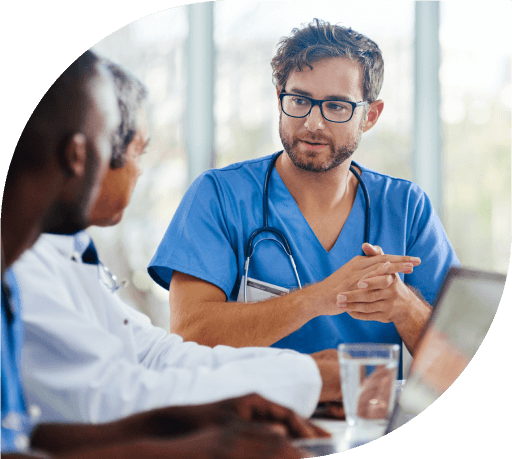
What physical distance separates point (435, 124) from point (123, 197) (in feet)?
2.02

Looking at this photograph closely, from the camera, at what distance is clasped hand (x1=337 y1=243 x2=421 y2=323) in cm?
91

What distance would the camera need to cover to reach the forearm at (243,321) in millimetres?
894

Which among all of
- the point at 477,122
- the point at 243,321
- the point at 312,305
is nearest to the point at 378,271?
the point at 312,305

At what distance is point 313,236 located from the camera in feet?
3.17

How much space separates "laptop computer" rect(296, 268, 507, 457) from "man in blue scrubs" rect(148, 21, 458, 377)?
2 centimetres

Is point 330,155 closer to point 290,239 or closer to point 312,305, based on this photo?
point 290,239

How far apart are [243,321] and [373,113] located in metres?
0.46

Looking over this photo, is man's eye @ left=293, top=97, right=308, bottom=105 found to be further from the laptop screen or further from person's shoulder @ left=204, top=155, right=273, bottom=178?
the laptop screen

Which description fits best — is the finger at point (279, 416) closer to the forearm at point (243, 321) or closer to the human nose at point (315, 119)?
the forearm at point (243, 321)

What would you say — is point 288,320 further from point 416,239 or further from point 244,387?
point 416,239

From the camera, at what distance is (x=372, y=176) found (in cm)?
100

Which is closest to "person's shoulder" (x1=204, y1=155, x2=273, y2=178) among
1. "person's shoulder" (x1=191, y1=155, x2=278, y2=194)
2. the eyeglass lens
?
"person's shoulder" (x1=191, y1=155, x2=278, y2=194)

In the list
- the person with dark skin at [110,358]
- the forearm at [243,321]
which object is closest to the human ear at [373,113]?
the forearm at [243,321]

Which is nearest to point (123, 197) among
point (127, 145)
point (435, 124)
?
point (127, 145)
